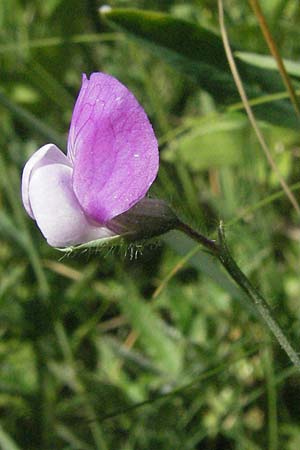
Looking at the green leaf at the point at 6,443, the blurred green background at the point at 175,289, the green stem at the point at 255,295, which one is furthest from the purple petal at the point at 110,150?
the green leaf at the point at 6,443

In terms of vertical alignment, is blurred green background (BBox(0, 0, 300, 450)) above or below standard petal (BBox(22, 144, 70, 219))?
below

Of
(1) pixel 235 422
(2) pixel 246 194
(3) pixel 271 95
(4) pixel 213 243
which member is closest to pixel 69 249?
(4) pixel 213 243

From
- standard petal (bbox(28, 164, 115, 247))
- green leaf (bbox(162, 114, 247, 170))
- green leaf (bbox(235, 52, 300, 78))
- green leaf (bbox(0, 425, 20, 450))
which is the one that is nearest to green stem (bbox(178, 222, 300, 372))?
standard petal (bbox(28, 164, 115, 247))

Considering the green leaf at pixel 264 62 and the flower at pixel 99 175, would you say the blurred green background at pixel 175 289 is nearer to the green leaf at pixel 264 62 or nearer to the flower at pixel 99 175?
the green leaf at pixel 264 62

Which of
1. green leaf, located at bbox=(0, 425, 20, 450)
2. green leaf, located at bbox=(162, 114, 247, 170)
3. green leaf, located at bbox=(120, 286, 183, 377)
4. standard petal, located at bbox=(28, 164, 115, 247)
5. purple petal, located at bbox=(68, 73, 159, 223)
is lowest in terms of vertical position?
green leaf, located at bbox=(0, 425, 20, 450)

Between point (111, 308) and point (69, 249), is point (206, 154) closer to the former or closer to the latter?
point (111, 308)

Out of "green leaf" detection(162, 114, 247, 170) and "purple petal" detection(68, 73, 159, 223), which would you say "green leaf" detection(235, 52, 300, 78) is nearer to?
"green leaf" detection(162, 114, 247, 170)

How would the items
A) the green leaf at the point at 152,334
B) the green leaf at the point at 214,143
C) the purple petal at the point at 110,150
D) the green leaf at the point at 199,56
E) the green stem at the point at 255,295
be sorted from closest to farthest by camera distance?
the purple petal at the point at 110,150, the green stem at the point at 255,295, the green leaf at the point at 199,56, the green leaf at the point at 152,334, the green leaf at the point at 214,143
